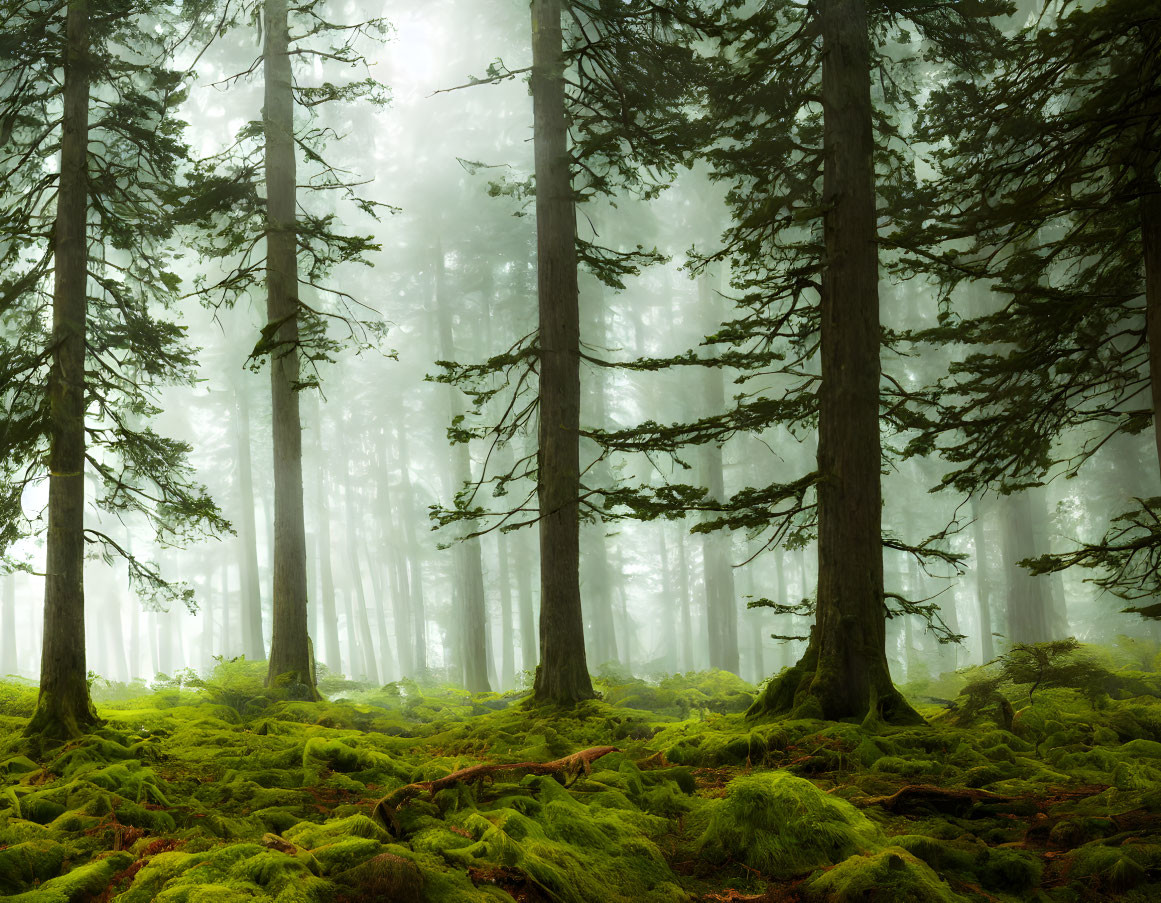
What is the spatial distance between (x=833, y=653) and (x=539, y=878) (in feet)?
14.5

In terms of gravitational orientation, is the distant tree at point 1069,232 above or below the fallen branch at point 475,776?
above

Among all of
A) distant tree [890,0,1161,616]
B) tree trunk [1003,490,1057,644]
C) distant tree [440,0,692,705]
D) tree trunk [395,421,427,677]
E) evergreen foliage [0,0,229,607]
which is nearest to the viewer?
distant tree [890,0,1161,616]

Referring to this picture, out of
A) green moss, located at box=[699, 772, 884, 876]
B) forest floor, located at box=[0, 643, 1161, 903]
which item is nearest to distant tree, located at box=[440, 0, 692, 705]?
forest floor, located at box=[0, 643, 1161, 903]

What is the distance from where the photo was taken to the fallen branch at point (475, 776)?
4.26 metres

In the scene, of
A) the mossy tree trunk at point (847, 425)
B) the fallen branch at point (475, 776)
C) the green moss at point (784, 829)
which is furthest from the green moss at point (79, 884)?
the mossy tree trunk at point (847, 425)

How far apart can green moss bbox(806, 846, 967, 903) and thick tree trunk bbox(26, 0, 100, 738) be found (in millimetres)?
7175

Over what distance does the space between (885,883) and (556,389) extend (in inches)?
280

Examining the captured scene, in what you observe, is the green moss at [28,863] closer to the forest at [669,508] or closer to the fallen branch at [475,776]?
the forest at [669,508]

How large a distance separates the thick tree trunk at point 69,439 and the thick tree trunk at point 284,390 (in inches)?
120

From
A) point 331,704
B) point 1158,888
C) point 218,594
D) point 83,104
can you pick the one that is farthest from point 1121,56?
point 218,594

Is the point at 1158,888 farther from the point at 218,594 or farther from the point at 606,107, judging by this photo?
the point at 218,594

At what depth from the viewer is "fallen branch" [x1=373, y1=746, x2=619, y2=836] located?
4258 millimetres

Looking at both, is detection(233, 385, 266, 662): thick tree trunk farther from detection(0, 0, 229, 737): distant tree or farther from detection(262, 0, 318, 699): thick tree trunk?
detection(0, 0, 229, 737): distant tree

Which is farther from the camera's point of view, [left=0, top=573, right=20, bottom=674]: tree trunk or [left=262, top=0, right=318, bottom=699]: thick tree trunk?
[left=0, top=573, right=20, bottom=674]: tree trunk
